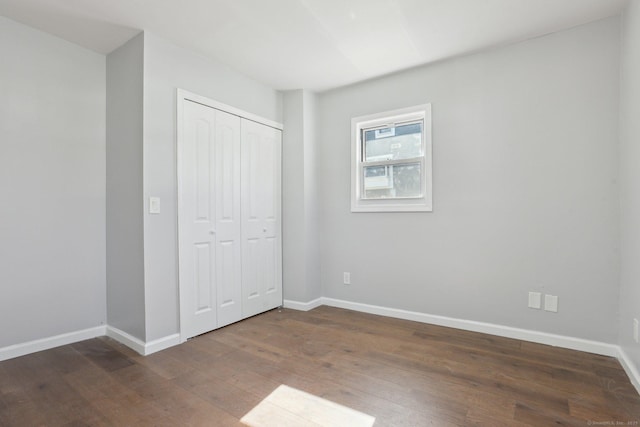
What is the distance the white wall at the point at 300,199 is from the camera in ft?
11.7

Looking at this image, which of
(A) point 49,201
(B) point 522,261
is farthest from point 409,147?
(A) point 49,201

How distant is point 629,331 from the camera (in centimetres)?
206

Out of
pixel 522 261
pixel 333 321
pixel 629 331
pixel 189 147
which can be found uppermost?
pixel 189 147

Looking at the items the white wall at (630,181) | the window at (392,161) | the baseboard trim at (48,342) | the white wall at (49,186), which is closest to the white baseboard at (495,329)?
the white wall at (630,181)

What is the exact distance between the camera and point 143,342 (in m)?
2.41

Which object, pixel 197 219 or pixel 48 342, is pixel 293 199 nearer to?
pixel 197 219

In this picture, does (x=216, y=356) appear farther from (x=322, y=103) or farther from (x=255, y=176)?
(x=322, y=103)

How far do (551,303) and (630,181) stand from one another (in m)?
1.04

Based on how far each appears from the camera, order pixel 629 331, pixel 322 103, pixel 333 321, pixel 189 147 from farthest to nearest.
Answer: pixel 322 103 → pixel 333 321 → pixel 189 147 → pixel 629 331

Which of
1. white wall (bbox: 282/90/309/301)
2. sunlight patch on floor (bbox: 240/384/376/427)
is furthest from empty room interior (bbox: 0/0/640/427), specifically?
white wall (bbox: 282/90/309/301)

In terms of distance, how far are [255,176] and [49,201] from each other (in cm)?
171

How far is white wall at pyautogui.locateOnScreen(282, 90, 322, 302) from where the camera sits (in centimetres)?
356

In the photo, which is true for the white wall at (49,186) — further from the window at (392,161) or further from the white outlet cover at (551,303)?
the white outlet cover at (551,303)

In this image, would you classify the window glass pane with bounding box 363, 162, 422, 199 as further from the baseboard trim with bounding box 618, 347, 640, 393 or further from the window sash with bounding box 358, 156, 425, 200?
the baseboard trim with bounding box 618, 347, 640, 393
